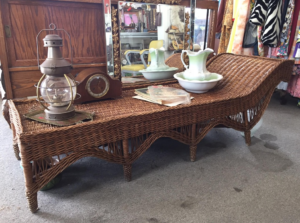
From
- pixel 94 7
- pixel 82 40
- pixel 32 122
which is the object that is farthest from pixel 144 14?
pixel 32 122

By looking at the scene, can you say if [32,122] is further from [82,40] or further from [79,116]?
[82,40]

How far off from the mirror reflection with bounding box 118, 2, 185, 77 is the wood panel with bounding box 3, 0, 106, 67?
178mm

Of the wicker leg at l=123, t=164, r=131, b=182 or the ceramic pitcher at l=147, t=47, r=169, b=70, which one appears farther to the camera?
the ceramic pitcher at l=147, t=47, r=169, b=70

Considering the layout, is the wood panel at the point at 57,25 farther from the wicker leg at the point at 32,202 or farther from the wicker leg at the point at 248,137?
the wicker leg at the point at 248,137

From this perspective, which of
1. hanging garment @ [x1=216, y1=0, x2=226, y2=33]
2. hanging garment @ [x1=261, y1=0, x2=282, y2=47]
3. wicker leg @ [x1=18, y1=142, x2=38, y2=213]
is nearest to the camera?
wicker leg @ [x1=18, y1=142, x2=38, y2=213]

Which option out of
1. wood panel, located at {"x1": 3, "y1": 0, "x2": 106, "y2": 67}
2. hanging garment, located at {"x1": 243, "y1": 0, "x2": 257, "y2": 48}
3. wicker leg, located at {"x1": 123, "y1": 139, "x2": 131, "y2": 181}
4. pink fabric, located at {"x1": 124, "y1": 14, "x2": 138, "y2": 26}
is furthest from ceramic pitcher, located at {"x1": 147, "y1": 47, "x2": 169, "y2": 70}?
hanging garment, located at {"x1": 243, "y1": 0, "x2": 257, "y2": 48}

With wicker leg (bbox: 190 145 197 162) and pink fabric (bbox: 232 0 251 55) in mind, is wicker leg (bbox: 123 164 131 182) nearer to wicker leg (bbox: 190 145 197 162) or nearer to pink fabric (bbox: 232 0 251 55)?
wicker leg (bbox: 190 145 197 162)

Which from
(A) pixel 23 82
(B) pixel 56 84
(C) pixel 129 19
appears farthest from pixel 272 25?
(A) pixel 23 82

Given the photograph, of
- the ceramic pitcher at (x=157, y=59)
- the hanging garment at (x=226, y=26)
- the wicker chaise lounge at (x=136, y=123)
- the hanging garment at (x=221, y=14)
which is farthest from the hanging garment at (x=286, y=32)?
the ceramic pitcher at (x=157, y=59)

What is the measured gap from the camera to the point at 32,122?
982 mm

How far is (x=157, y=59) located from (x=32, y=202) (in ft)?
3.56

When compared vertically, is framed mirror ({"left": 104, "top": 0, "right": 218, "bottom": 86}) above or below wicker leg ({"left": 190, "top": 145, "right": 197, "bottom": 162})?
above

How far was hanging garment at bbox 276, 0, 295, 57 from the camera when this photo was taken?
6.65 ft

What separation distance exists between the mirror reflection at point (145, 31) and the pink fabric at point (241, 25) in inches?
30.2
